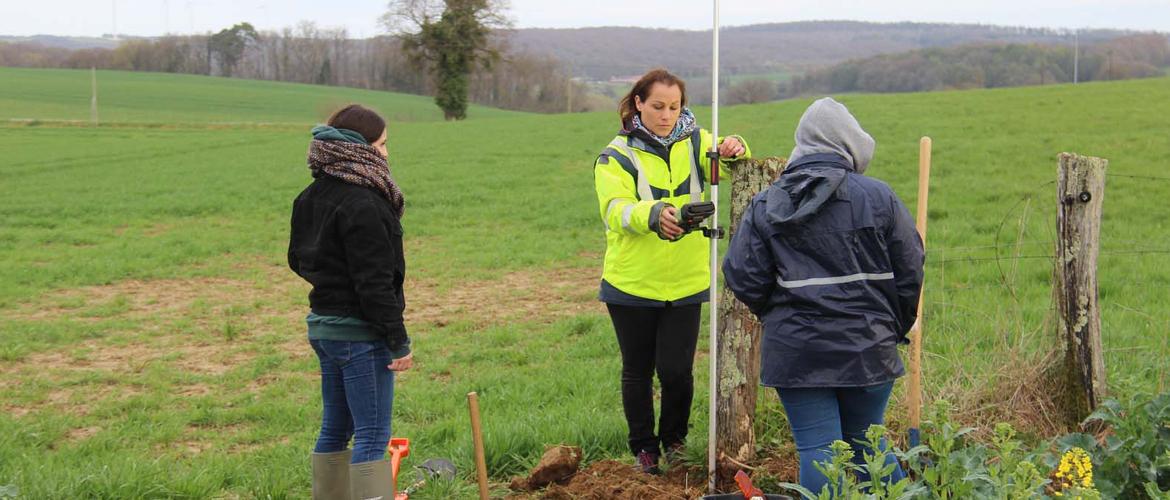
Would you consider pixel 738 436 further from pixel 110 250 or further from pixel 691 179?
pixel 110 250

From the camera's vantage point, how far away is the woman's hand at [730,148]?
15.0ft

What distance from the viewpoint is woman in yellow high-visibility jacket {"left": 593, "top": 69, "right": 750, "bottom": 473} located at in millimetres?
4574

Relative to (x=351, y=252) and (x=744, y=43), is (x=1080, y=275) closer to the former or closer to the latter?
(x=351, y=252)

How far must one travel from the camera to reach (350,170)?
156 inches

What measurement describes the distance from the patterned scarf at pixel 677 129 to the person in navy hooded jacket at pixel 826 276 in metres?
0.90

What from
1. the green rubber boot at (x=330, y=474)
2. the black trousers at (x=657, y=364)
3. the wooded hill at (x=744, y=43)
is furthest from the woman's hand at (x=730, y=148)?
the wooded hill at (x=744, y=43)

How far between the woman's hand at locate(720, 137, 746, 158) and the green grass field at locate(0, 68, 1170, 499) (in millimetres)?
1389

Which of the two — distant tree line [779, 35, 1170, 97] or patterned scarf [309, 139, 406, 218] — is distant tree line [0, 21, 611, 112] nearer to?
distant tree line [779, 35, 1170, 97]

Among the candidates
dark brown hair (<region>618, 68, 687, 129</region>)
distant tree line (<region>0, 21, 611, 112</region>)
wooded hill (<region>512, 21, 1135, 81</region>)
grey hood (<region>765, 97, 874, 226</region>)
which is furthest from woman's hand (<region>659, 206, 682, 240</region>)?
wooded hill (<region>512, 21, 1135, 81</region>)

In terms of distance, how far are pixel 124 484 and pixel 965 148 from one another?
1811 centimetres

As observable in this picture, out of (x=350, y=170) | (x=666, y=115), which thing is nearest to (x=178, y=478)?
(x=350, y=170)

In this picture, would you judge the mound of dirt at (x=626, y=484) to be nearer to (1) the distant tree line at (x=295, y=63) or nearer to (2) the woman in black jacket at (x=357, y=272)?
(2) the woman in black jacket at (x=357, y=272)

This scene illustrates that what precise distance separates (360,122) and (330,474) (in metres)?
1.54

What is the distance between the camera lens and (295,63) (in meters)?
89.6
